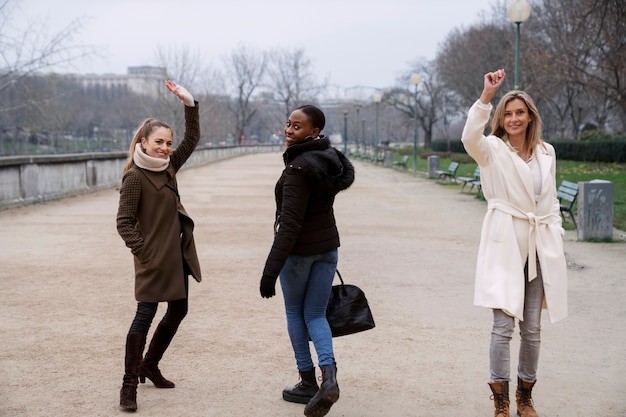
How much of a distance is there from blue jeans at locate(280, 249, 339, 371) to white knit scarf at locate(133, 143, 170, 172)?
3.22 feet

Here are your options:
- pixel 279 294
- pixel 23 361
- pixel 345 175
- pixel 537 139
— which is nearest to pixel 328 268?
pixel 345 175

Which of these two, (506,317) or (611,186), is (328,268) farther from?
(611,186)

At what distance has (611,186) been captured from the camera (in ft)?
40.6

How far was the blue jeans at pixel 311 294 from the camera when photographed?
461 cm

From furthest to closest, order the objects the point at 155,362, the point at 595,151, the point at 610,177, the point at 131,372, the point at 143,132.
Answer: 1. the point at 595,151
2. the point at 610,177
3. the point at 155,362
4. the point at 143,132
5. the point at 131,372

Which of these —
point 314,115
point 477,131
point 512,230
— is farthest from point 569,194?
point 314,115

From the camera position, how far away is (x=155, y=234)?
4.91 m

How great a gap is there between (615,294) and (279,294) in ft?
11.3

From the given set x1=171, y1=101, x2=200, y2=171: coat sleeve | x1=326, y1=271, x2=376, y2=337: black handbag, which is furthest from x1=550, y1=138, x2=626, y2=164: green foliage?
x1=326, y1=271, x2=376, y2=337: black handbag

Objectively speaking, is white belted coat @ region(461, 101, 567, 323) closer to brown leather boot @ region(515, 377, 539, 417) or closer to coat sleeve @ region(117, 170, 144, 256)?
brown leather boot @ region(515, 377, 539, 417)

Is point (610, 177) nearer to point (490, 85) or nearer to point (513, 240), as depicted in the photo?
point (513, 240)

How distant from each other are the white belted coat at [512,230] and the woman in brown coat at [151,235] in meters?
1.75

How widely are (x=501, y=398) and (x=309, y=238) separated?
4.39 ft

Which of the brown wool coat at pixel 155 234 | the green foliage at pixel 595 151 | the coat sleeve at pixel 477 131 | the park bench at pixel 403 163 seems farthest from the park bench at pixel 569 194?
the park bench at pixel 403 163
